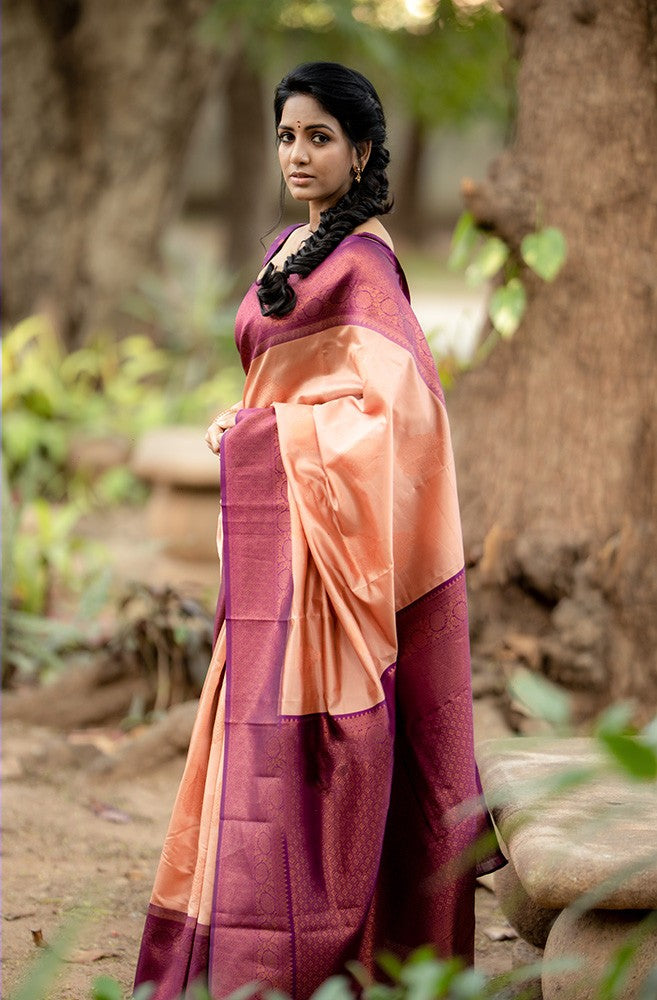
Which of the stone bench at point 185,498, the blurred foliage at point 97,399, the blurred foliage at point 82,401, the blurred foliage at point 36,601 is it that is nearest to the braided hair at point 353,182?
the blurred foliage at point 36,601

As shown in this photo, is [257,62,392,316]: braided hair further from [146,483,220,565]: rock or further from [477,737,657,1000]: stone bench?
[146,483,220,565]: rock

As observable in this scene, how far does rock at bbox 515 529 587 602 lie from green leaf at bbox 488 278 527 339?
0.65 m

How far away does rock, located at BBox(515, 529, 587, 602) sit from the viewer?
3.79m

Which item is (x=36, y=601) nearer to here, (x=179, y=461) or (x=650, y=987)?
(x=179, y=461)

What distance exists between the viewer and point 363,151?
2.49 m

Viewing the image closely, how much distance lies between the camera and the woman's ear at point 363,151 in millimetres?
2477

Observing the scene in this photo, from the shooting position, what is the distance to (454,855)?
250cm

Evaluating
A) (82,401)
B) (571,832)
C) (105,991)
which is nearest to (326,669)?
(571,832)

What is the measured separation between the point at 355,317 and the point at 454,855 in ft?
3.61

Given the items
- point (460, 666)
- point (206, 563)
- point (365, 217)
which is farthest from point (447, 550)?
point (206, 563)

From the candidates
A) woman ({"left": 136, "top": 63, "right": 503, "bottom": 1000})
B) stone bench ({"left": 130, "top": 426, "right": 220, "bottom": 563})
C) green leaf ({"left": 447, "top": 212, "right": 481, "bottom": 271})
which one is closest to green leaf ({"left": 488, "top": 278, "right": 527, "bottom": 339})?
green leaf ({"left": 447, "top": 212, "right": 481, "bottom": 271})

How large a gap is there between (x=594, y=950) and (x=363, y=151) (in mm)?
1596

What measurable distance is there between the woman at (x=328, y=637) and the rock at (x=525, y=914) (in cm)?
19

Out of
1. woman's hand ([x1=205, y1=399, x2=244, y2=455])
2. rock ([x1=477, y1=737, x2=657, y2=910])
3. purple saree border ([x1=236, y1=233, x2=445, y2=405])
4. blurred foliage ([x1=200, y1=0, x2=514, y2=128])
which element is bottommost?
rock ([x1=477, y1=737, x2=657, y2=910])
